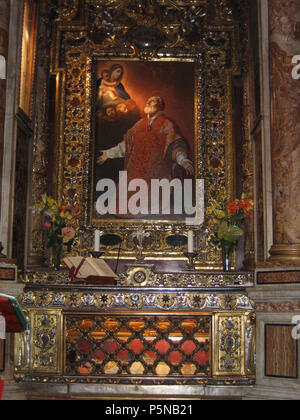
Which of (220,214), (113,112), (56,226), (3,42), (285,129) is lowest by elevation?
(56,226)

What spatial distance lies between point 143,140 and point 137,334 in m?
3.34

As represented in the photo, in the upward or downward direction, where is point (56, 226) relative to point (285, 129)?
downward

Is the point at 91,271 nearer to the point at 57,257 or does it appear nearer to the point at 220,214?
the point at 57,257

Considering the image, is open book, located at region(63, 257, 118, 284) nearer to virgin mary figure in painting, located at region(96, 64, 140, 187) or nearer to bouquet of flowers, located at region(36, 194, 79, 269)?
bouquet of flowers, located at region(36, 194, 79, 269)

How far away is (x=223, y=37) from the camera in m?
9.98

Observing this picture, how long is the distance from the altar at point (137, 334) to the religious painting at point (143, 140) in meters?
2.03

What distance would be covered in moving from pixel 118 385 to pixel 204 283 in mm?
1588

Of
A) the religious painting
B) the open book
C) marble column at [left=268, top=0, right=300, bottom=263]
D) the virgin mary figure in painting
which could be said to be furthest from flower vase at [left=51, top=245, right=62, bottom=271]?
marble column at [left=268, top=0, right=300, bottom=263]

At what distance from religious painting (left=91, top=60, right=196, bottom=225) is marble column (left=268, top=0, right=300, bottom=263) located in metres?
2.24

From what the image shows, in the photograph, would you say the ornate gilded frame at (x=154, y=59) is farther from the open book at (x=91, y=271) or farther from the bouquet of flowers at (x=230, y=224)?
the open book at (x=91, y=271)

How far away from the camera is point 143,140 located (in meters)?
9.64

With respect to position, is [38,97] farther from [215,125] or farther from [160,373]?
[160,373]

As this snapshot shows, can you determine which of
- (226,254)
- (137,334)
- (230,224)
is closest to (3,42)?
(230,224)

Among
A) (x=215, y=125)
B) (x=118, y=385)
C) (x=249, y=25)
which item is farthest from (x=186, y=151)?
(x=118, y=385)
